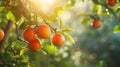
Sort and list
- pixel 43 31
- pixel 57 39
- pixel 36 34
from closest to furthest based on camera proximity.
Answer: pixel 43 31 < pixel 36 34 < pixel 57 39

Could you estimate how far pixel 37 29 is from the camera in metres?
2.56

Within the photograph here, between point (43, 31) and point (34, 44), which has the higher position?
point (43, 31)

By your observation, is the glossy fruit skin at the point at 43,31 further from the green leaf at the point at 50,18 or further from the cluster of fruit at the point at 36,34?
the green leaf at the point at 50,18

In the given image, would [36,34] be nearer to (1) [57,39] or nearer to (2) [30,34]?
(2) [30,34]

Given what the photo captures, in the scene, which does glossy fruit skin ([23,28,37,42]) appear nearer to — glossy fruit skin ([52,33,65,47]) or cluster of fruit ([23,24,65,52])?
cluster of fruit ([23,24,65,52])

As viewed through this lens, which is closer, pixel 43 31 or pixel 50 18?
pixel 43 31

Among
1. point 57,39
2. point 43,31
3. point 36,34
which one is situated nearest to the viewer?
point 43,31

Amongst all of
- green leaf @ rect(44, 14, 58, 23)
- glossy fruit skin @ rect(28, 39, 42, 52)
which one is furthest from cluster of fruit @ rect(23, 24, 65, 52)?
green leaf @ rect(44, 14, 58, 23)

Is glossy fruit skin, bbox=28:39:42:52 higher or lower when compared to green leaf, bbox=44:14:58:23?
lower

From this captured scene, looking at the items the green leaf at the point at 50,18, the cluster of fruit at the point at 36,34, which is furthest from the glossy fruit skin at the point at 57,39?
the green leaf at the point at 50,18

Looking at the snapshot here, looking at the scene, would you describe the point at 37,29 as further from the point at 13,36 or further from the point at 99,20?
the point at 13,36

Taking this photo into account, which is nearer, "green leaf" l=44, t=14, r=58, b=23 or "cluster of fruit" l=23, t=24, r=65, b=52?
"cluster of fruit" l=23, t=24, r=65, b=52

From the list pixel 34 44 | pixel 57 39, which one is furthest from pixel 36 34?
pixel 57 39

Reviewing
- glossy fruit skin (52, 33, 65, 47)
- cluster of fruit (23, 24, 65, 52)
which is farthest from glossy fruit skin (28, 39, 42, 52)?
glossy fruit skin (52, 33, 65, 47)
